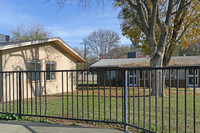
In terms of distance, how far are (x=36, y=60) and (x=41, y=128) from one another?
926 centimetres

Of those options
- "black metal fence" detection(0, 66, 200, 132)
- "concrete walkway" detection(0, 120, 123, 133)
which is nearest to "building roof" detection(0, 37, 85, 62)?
"black metal fence" detection(0, 66, 200, 132)

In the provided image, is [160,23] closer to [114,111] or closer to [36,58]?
[114,111]

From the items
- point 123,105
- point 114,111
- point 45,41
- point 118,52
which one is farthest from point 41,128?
point 118,52

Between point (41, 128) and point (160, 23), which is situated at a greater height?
point (160, 23)

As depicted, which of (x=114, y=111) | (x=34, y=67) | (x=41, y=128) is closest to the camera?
(x=41, y=128)

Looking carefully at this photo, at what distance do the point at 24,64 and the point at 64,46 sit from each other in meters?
3.93

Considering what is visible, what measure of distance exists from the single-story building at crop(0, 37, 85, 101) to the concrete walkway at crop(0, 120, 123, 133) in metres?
4.20

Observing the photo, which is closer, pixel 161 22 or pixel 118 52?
pixel 161 22

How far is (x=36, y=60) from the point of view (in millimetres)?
12844

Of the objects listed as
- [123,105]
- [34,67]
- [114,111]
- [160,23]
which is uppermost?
[160,23]

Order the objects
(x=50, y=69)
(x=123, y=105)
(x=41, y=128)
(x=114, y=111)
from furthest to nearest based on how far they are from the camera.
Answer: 1. (x=50, y=69)
2. (x=123, y=105)
3. (x=114, y=111)
4. (x=41, y=128)

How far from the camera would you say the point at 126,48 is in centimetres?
4731

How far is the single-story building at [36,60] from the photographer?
34.5 feet

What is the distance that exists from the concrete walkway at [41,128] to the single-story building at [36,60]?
4204mm
